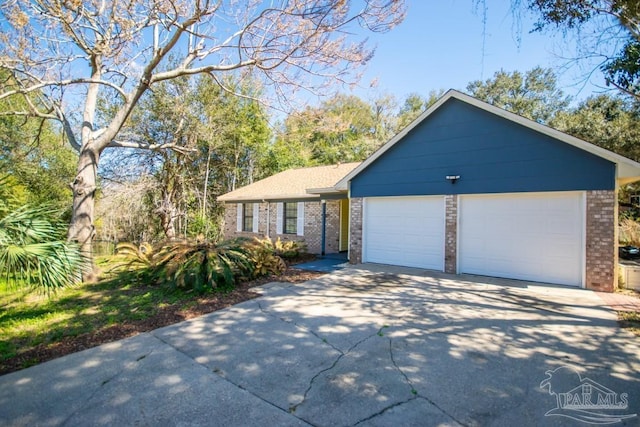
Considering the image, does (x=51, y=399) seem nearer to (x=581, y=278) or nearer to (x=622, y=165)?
(x=581, y=278)

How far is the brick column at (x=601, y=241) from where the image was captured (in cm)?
690

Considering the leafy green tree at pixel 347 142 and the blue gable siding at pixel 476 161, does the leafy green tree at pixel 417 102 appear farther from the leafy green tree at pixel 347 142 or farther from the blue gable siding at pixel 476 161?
the blue gable siding at pixel 476 161

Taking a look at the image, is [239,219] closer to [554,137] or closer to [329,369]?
[554,137]

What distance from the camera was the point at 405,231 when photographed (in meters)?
9.92

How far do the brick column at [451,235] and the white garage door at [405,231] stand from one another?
0.17 m

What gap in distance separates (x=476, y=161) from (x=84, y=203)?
10388mm

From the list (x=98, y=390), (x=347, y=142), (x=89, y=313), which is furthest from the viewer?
(x=347, y=142)

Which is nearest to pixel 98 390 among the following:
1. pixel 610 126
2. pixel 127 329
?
pixel 127 329

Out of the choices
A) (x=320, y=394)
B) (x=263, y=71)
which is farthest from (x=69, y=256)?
(x=263, y=71)

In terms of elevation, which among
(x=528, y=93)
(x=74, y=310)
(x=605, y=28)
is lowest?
(x=74, y=310)

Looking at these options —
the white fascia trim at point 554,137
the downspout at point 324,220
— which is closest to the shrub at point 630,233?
the white fascia trim at point 554,137

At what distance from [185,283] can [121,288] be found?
196 centimetres

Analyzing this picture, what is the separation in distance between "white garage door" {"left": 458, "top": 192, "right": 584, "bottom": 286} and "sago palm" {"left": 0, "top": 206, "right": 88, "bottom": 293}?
8608mm

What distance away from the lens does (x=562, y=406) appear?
293 cm
